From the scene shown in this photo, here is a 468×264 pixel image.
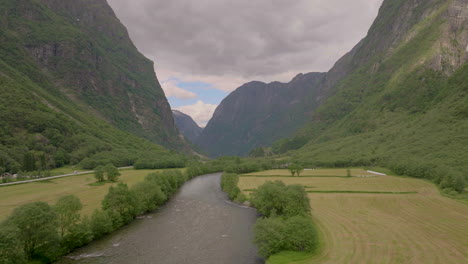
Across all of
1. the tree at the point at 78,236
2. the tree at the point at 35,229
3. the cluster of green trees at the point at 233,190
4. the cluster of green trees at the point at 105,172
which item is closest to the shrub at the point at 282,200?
the cluster of green trees at the point at 233,190

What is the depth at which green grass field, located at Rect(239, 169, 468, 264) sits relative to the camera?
51.1 metres

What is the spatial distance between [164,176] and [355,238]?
79.1m

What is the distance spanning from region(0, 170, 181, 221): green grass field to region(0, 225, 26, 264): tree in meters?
23.6

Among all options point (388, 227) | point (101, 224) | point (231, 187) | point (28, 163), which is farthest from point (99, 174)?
point (388, 227)

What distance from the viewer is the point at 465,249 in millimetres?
52594

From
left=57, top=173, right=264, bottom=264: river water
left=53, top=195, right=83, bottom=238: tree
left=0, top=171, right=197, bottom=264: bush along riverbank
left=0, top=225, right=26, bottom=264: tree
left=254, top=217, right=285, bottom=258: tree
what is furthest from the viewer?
left=53, top=195, right=83, bottom=238: tree

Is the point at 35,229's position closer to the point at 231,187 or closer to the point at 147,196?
the point at 147,196

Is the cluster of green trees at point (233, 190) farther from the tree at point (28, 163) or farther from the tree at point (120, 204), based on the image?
the tree at point (28, 163)

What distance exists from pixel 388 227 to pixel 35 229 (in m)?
67.9

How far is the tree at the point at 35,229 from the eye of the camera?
50.2 metres

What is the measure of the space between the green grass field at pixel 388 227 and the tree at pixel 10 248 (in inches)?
1537

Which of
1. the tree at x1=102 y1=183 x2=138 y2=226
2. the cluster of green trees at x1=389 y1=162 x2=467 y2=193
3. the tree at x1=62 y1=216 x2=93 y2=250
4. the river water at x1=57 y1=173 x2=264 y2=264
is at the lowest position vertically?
the river water at x1=57 y1=173 x2=264 y2=264

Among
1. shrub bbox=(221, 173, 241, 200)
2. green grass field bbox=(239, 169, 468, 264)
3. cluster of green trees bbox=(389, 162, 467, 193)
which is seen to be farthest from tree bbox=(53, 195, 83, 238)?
cluster of green trees bbox=(389, 162, 467, 193)

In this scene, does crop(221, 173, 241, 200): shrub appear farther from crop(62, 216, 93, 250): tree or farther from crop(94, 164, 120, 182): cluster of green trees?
crop(62, 216, 93, 250): tree
